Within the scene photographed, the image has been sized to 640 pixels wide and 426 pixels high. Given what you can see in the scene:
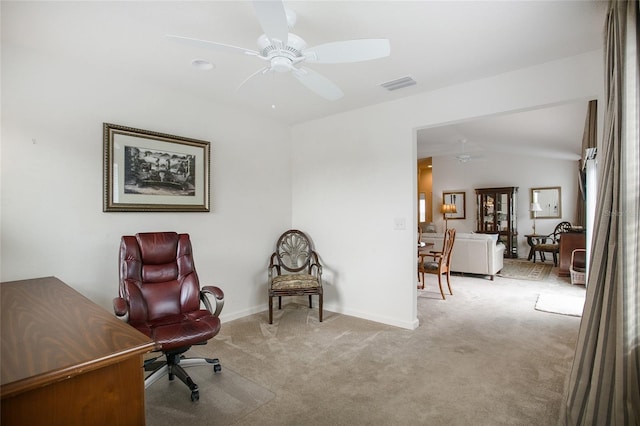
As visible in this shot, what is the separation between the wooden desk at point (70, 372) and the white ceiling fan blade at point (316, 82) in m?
1.78

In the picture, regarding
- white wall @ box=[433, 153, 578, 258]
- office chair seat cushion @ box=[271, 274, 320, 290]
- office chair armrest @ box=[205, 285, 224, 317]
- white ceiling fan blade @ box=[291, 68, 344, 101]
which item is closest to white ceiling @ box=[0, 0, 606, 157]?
white ceiling fan blade @ box=[291, 68, 344, 101]

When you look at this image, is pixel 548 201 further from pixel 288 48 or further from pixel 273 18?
pixel 273 18

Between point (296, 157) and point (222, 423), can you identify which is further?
point (296, 157)

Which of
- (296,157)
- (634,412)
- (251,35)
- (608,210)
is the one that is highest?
(251,35)

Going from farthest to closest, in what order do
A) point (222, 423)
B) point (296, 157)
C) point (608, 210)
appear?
point (296, 157) → point (222, 423) → point (608, 210)

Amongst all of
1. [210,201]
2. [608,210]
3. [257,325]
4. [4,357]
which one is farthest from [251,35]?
[257,325]

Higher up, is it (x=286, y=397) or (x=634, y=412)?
(x=634, y=412)

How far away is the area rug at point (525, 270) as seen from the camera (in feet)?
21.0

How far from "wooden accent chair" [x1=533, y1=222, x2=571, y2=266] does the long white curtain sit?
6887mm

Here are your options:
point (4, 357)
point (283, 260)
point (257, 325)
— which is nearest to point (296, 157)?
point (283, 260)

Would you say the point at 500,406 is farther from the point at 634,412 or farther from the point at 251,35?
the point at 251,35

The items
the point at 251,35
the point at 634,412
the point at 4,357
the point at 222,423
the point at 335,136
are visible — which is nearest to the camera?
the point at 4,357

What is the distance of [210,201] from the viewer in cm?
373

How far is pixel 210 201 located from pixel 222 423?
7.66 ft
